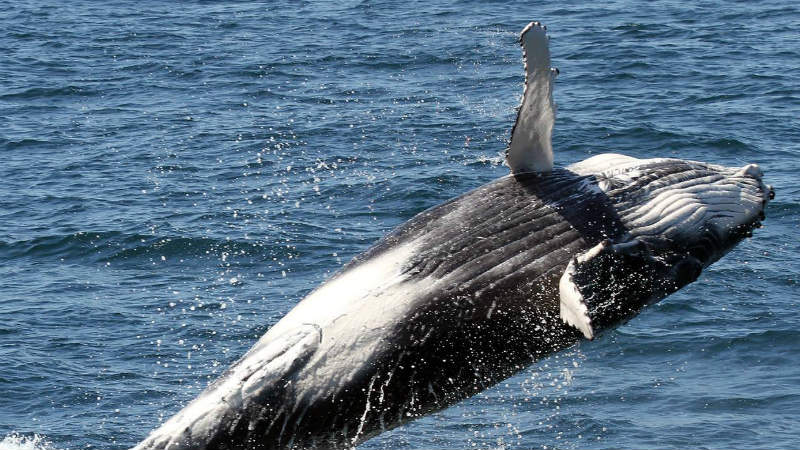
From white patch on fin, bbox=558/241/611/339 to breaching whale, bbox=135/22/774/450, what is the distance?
0.02 meters

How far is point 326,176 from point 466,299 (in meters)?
14.8

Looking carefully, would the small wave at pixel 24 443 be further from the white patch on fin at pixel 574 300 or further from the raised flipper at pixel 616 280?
the raised flipper at pixel 616 280

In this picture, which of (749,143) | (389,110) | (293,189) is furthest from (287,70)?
(749,143)

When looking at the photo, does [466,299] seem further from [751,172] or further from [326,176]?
[326,176]

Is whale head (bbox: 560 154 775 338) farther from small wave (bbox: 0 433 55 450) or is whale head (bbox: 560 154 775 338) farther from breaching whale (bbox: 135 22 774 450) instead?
small wave (bbox: 0 433 55 450)

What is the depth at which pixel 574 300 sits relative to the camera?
33.9ft

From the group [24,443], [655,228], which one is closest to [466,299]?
[655,228]

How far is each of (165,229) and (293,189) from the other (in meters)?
3.12

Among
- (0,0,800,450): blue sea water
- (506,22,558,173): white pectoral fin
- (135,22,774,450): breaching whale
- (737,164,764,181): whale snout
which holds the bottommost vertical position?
Answer: (0,0,800,450): blue sea water

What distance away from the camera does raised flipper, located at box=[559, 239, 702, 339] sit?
10.5 m

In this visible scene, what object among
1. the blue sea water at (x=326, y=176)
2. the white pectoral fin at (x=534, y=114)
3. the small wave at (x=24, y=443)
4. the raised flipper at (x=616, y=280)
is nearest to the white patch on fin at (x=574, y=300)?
the raised flipper at (x=616, y=280)

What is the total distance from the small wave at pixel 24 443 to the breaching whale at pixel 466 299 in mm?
5510

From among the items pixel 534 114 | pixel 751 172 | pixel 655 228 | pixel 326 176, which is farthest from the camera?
pixel 326 176

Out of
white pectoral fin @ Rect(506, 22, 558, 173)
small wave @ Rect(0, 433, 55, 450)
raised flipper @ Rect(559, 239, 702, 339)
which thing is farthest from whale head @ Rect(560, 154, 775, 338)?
small wave @ Rect(0, 433, 55, 450)
